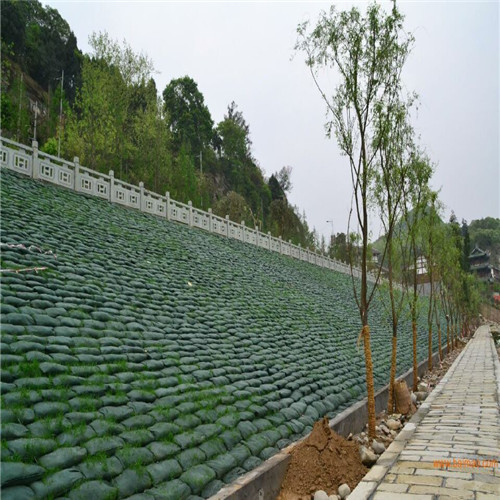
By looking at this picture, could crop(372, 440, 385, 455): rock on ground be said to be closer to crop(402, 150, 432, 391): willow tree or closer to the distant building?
crop(402, 150, 432, 391): willow tree

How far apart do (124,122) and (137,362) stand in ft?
65.7

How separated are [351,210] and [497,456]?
3166 mm

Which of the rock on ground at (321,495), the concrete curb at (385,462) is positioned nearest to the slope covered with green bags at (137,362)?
the rock on ground at (321,495)

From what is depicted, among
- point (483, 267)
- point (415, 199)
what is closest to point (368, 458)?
point (415, 199)

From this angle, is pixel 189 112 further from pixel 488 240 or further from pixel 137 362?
pixel 488 240

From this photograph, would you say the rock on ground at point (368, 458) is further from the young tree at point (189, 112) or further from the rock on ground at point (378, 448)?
the young tree at point (189, 112)

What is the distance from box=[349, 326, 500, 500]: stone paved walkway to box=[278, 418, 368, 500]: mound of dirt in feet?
0.98

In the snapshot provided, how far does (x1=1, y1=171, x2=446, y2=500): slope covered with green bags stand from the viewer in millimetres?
2967

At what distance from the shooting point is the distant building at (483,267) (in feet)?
186

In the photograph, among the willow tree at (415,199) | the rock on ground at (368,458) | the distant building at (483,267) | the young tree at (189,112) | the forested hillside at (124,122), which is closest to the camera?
the rock on ground at (368,458)

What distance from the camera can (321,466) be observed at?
4020mm

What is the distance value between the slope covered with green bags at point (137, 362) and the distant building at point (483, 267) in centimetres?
5378

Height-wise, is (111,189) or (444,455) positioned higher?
(111,189)

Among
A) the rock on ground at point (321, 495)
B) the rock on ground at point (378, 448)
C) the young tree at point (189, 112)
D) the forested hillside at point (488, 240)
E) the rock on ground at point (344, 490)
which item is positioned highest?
the young tree at point (189, 112)
